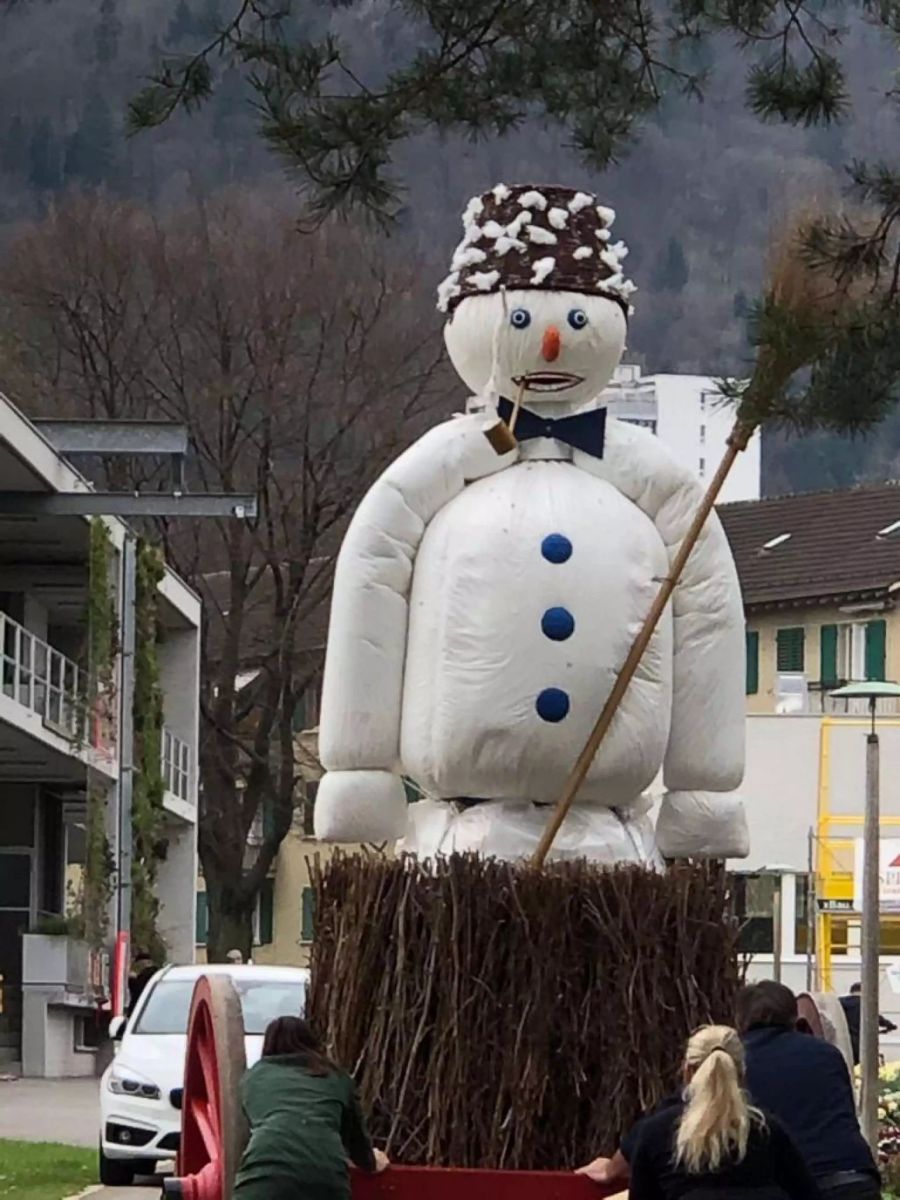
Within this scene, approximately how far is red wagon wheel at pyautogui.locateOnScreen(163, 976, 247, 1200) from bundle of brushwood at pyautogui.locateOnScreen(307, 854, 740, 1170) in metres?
0.40

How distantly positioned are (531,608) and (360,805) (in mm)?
924

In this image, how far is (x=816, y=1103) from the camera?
890 cm

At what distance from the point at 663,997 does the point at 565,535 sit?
6.03 ft

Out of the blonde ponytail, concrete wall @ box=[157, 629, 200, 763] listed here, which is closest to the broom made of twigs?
the blonde ponytail

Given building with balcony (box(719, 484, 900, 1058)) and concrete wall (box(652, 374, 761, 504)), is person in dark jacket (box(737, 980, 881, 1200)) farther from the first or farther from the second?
concrete wall (box(652, 374, 761, 504))

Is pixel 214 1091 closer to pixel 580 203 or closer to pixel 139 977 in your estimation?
pixel 580 203

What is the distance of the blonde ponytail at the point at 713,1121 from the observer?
7.57m

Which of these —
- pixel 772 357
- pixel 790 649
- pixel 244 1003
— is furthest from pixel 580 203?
pixel 790 649

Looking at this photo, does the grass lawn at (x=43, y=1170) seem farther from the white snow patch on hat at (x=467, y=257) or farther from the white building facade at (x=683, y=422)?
the white building facade at (x=683, y=422)

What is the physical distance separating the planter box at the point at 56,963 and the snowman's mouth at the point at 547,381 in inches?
1022

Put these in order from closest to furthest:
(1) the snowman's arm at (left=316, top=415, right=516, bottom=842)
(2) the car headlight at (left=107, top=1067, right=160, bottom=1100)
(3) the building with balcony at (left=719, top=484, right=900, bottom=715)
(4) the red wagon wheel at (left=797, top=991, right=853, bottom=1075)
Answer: (1) the snowman's arm at (left=316, top=415, right=516, bottom=842), (4) the red wagon wheel at (left=797, top=991, right=853, bottom=1075), (2) the car headlight at (left=107, top=1067, right=160, bottom=1100), (3) the building with balcony at (left=719, top=484, right=900, bottom=715)

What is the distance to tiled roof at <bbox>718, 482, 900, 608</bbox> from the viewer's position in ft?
180

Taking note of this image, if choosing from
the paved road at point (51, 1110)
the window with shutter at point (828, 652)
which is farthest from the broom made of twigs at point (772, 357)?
the window with shutter at point (828, 652)

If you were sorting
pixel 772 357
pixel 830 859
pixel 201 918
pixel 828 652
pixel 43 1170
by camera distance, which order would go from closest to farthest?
pixel 772 357, pixel 43 1170, pixel 830 859, pixel 828 652, pixel 201 918
